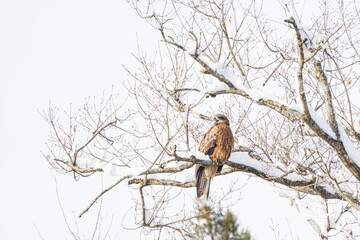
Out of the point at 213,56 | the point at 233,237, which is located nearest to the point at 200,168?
the point at 213,56

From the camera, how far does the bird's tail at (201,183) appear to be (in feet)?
22.3

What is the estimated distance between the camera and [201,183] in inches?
268

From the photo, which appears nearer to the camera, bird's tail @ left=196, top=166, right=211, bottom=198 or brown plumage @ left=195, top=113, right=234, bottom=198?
brown plumage @ left=195, top=113, right=234, bottom=198

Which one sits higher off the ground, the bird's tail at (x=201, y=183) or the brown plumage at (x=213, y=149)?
the brown plumage at (x=213, y=149)

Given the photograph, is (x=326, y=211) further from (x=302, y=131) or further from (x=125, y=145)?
(x=125, y=145)

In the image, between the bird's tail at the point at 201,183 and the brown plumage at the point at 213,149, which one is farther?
the bird's tail at the point at 201,183

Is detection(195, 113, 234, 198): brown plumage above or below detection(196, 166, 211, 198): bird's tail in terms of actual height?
above

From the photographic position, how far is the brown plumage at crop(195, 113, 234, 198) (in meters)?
6.62

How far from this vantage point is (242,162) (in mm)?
6539

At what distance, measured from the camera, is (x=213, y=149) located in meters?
6.74

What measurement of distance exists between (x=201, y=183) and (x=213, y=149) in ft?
1.95

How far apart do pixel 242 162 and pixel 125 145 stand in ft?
6.36

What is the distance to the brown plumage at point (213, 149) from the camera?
6625 millimetres

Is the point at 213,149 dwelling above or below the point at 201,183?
above
